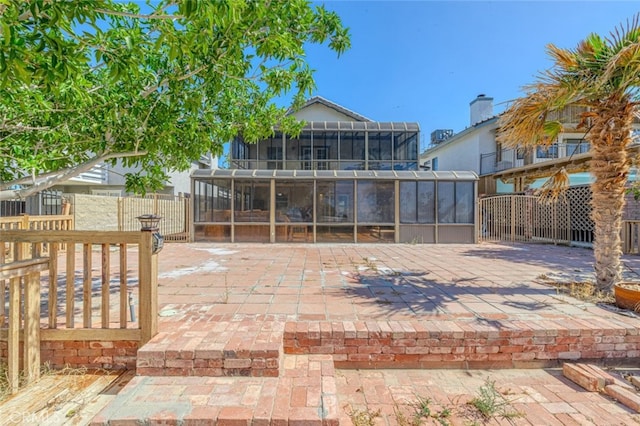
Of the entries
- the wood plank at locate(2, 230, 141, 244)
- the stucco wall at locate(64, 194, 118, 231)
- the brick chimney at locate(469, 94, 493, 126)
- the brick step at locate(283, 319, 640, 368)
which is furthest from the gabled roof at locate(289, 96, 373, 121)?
the wood plank at locate(2, 230, 141, 244)

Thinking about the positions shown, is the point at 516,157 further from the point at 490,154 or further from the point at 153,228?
the point at 153,228

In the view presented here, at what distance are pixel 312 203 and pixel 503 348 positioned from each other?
8.39 meters

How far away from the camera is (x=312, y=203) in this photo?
11.0 m

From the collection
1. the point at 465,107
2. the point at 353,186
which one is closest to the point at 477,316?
the point at 353,186

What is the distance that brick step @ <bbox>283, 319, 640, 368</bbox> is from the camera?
9.88ft

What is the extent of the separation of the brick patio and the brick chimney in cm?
1630

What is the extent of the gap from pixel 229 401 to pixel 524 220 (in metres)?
13.0

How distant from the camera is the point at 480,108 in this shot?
1844 centimetres

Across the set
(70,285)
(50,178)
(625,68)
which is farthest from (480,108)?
(70,285)

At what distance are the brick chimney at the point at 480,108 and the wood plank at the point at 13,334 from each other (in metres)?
20.6

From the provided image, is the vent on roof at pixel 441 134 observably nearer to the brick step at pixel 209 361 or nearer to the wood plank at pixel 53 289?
the brick step at pixel 209 361

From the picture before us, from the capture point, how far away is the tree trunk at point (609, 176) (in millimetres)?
4202

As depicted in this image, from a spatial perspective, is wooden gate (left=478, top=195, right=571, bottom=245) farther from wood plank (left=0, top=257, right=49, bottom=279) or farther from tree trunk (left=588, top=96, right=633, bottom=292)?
wood plank (left=0, top=257, right=49, bottom=279)

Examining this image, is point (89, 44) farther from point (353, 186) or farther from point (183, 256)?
point (353, 186)
